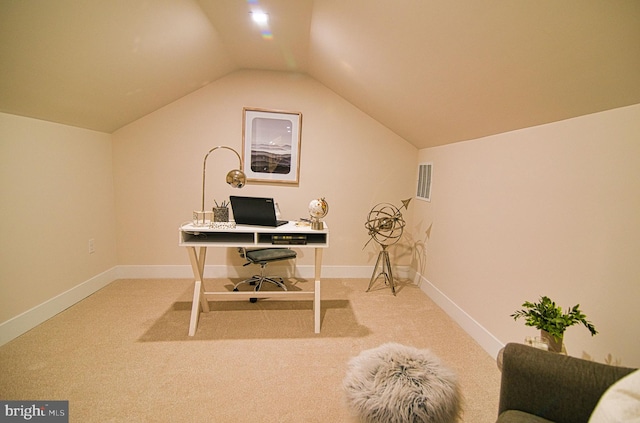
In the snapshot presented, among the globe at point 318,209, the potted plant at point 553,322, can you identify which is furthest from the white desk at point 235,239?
the potted plant at point 553,322

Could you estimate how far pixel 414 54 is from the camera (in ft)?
6.44

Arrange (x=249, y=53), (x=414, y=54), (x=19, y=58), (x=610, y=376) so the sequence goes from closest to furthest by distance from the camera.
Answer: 1. (x=610, y=376)
2. (x=19, y=58)
3. (x=414, y=54)
4. (x=249, y=53)

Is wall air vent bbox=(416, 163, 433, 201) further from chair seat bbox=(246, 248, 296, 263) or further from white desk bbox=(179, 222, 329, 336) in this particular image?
chair seat bbox=(246, 248, 296, 263)

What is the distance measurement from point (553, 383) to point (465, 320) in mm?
1633

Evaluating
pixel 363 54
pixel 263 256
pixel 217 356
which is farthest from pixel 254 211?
pixel 363 54

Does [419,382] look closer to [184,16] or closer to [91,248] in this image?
[184,16]

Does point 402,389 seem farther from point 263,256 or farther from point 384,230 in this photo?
point 384,230

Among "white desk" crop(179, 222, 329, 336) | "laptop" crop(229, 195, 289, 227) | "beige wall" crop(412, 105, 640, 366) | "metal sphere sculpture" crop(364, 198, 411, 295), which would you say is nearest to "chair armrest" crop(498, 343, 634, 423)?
"beige wall" crop(412, 105, 640, 366)

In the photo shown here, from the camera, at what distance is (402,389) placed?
120cm

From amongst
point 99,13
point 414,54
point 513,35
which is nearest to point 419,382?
point 513,35

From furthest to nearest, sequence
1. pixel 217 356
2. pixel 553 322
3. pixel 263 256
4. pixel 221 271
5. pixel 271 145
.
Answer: pixel 221 271 → pixel 271 145 → pixel 263 256 → pixel 217 356 → pixel 553 322

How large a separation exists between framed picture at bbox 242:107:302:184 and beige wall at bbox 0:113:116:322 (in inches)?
63.0

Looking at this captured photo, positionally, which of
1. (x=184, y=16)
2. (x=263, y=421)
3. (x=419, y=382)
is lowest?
(x=263, y=421)

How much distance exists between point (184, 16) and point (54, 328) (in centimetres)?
271
